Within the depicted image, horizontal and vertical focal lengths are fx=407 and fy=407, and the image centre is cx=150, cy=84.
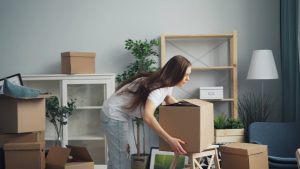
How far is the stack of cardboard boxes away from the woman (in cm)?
81

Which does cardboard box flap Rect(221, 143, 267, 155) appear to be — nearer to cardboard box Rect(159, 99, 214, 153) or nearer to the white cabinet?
cardboard box Rect(159, 99, 214, 153)

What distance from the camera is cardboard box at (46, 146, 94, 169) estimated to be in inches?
124

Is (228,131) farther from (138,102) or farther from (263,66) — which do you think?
(138,102)

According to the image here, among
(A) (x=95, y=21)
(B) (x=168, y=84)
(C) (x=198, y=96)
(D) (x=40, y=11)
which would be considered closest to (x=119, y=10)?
(A) (x=95, y=21)

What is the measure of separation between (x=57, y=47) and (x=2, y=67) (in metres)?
0.62

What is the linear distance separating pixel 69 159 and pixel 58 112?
65cm

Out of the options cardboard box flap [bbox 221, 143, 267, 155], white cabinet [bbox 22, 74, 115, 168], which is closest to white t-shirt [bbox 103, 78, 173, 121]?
cardboard box flap [bbox 221, 143, 267, 155]

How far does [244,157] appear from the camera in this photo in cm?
290

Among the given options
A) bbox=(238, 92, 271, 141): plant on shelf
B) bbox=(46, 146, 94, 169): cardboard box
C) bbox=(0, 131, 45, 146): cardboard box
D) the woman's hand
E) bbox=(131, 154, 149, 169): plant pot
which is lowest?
bbox=(131, 154, 149, 169): plant pot

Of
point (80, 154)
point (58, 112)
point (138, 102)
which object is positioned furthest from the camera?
point (58, 112)

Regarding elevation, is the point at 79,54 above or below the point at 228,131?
above

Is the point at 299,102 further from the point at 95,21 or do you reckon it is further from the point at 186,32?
the point at 95,21

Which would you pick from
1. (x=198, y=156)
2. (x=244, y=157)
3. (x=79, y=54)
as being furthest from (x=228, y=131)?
(x=79, y=54)

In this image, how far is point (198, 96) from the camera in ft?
13.8
